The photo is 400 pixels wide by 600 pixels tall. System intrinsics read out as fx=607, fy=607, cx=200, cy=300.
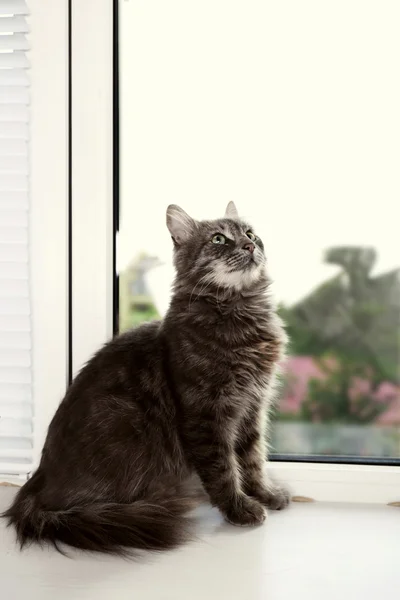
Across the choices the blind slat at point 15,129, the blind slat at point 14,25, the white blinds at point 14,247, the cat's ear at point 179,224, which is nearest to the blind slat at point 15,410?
the white blinds at point 14,247

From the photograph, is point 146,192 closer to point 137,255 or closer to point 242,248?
point 137,255

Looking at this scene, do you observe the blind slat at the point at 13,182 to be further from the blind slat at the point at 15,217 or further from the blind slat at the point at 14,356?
the blind slat at the point at 14,356

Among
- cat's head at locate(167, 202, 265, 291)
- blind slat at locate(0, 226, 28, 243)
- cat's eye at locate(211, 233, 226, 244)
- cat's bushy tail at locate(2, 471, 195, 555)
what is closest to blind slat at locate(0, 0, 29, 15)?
blind slat at locate(0, 226, 28, 243)

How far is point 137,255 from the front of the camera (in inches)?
71.1

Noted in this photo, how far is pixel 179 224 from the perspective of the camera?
146 centimetres

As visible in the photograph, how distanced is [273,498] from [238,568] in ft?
1.06

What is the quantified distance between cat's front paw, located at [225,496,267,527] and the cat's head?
0.48 metres

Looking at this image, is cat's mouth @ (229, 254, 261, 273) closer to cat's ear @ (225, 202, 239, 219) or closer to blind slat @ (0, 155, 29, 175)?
cat's ear @ (225, 202, 239, 219)

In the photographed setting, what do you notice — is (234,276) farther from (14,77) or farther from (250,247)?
(14,77)

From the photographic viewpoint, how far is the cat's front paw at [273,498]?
143cm

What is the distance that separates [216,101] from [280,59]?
0.76ft

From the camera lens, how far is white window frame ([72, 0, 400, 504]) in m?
1.51

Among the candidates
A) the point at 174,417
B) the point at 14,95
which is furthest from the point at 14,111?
the point at 174,417

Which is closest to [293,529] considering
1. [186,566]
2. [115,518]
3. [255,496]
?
[255,496]
